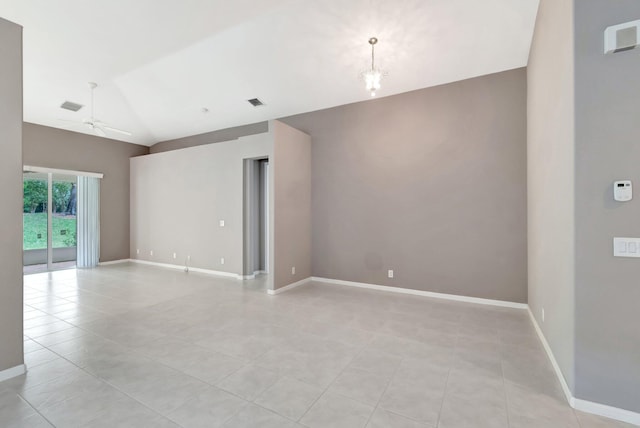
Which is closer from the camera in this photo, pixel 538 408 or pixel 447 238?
pixel 538 408

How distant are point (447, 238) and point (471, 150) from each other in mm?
1451

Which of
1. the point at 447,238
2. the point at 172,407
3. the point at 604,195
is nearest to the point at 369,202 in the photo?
the point at 447,238

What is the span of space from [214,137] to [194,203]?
1845 mm

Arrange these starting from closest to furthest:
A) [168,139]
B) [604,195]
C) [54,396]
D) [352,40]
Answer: [604,195] → [54,396] → [352,40] → [168,139]

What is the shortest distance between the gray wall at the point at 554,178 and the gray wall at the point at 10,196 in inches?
176

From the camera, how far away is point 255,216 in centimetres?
622

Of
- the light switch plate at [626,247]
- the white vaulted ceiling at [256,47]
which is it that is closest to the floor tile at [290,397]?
the light switch plate at [626,247]

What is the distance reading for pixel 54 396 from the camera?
2096 mm

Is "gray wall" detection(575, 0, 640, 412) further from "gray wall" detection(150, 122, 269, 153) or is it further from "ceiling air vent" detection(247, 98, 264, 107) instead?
"gray wall" detection(150, 122, 269, 153)

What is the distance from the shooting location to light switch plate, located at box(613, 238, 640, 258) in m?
1.76

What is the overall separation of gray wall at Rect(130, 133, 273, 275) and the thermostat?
479cm

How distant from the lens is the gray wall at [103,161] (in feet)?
21.5

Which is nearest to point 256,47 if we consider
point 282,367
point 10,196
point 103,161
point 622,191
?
point 10,196

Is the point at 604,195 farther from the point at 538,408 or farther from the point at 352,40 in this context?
the point at 352,40
